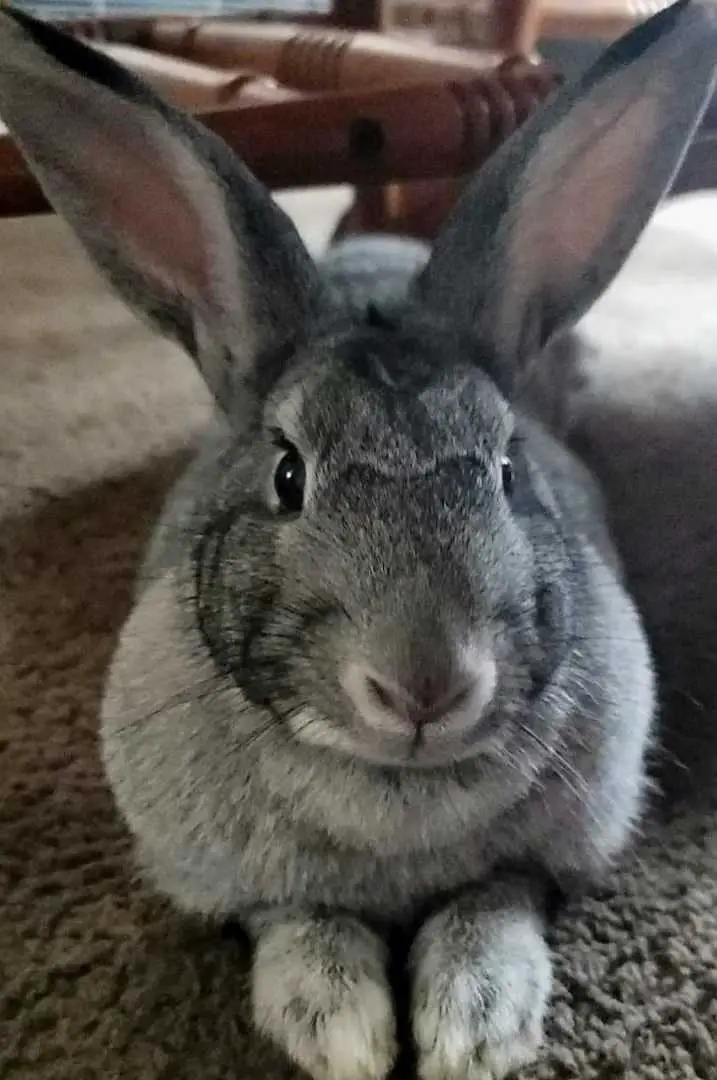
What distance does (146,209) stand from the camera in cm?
131

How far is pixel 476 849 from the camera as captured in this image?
4.00ft

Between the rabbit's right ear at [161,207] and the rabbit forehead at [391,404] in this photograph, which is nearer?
the rabbit forehead at [391,404]

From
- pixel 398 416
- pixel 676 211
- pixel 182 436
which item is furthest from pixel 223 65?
pixel 398 416

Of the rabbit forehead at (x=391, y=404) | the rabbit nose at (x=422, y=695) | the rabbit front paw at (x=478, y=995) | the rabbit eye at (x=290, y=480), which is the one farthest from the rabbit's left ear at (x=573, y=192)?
the rabbit front paw at (x=478, y=995)

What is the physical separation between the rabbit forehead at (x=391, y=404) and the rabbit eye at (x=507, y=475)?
2 cm

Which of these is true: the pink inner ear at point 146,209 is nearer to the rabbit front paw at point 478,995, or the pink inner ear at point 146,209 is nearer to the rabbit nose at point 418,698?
the rabbit nose at point 418,698

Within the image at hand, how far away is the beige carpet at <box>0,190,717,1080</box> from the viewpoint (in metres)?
1.14

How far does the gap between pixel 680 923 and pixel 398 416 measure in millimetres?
579

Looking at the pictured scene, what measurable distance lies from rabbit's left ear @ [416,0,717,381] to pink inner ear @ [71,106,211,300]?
9.0 inches

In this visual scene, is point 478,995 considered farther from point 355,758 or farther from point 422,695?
point 422,695

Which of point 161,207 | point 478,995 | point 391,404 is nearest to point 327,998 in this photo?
point 478,995

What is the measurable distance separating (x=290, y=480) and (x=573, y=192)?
0.45 meters

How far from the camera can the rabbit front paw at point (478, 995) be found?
1093mm

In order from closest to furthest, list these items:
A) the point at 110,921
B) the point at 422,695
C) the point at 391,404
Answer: the point at 422,695 → the point at 391,404 → the point at 110,921
